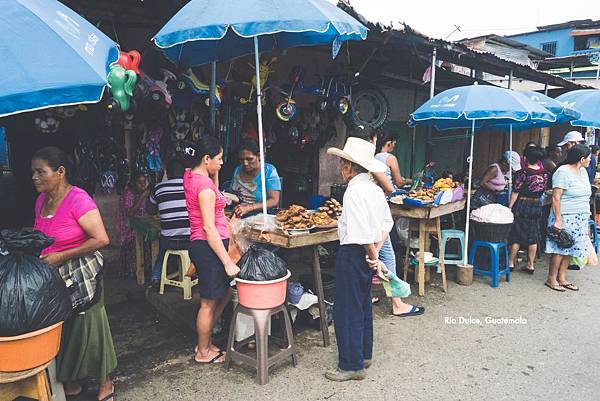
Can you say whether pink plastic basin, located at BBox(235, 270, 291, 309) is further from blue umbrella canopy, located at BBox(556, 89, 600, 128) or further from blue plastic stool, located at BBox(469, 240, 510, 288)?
blue umbrella canopy, located at BBox(556, 89, 600, 128)

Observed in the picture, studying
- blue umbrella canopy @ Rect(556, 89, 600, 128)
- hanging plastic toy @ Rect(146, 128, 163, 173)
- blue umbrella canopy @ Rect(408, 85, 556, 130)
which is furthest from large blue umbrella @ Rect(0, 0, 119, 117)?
blue umbrella canopy @ Rect(556, 89, 600, 128)

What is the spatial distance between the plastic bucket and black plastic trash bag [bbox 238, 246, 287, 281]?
1.37 m

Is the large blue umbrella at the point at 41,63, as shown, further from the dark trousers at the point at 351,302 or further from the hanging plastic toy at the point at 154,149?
the hanging plastic toy at the point at 154,149

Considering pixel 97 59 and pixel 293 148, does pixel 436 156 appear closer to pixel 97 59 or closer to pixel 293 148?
pixel 293 148

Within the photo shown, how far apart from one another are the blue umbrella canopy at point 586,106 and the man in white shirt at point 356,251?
6183 mm

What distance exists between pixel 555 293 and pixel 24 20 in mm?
6109

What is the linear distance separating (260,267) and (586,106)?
7780 millimetres

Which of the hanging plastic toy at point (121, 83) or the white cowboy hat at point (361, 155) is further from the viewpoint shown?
the hanging plastic toy at point (121, 83)

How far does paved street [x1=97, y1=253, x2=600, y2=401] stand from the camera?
3.33 metres

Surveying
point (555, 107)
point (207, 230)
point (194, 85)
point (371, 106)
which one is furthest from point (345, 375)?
point (371, 106)

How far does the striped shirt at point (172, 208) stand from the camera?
4539 mm

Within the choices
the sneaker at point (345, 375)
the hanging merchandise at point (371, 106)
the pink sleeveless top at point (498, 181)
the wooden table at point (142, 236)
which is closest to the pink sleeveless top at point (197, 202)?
the sneaker at point (345, 375)

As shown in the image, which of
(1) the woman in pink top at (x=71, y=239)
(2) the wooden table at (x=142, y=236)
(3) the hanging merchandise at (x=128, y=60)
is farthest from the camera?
(2) the wooden table at (x=142, y=236)

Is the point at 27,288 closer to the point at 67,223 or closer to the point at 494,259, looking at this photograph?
the point at 67,223
